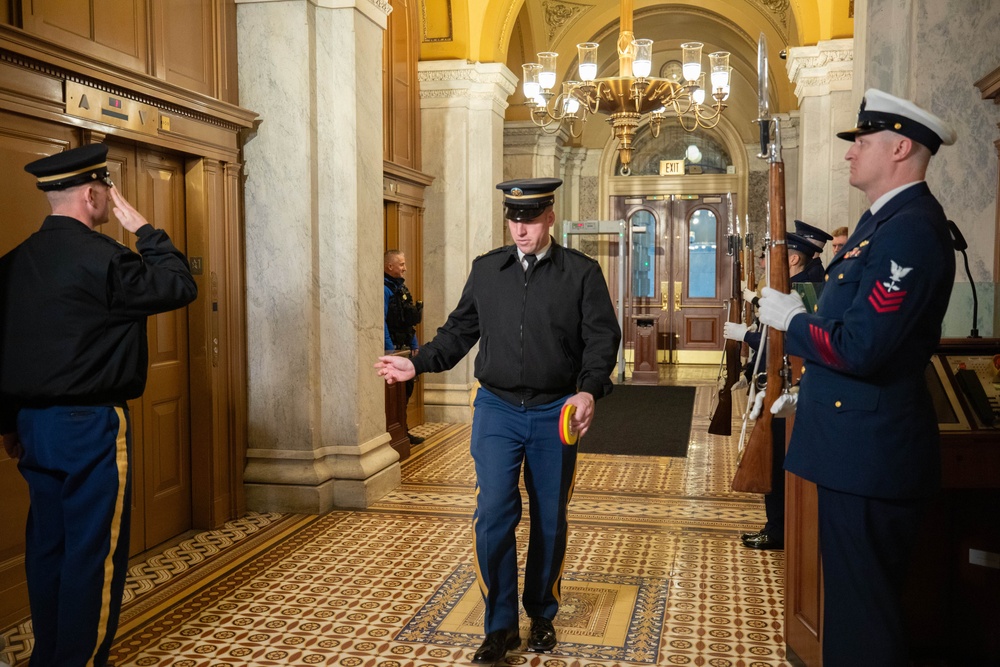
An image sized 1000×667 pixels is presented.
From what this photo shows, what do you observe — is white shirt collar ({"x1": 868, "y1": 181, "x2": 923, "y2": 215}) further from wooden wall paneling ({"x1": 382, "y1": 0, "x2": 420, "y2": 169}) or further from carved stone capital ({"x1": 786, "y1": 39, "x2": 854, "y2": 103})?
carved stone capital ({"x1": 786, "y1": 39, "x2": 854, "y2": 103})

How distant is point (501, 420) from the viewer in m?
3.53

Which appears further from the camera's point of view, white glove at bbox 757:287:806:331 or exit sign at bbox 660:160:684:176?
exit sign at bbox 660:160:684:176

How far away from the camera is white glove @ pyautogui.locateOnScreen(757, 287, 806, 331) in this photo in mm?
2500

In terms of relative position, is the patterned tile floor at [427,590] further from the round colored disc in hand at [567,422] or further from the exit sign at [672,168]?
the exit sign at [672,168]

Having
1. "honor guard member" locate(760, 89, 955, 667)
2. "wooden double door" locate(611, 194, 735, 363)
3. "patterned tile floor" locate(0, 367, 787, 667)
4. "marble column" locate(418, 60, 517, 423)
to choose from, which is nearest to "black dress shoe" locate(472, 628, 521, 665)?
"patterned tile floor" locate(0, 367, 787, 667)

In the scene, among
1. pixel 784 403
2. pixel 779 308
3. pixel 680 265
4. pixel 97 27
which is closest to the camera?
pixel 779 308

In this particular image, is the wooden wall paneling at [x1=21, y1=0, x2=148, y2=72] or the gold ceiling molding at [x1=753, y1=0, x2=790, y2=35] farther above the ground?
the gold ceiling molding at [x1=753, y1=0, x2=790, y2=35]

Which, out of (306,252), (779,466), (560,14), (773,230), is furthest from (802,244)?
(560,14)

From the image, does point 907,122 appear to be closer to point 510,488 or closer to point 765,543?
point 510,488

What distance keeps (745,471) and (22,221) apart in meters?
3.29

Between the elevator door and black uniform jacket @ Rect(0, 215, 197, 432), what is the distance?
1.81m

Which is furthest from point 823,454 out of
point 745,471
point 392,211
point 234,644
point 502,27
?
point 502,27

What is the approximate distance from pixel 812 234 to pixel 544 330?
2.17 m

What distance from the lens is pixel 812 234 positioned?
4.95 m
